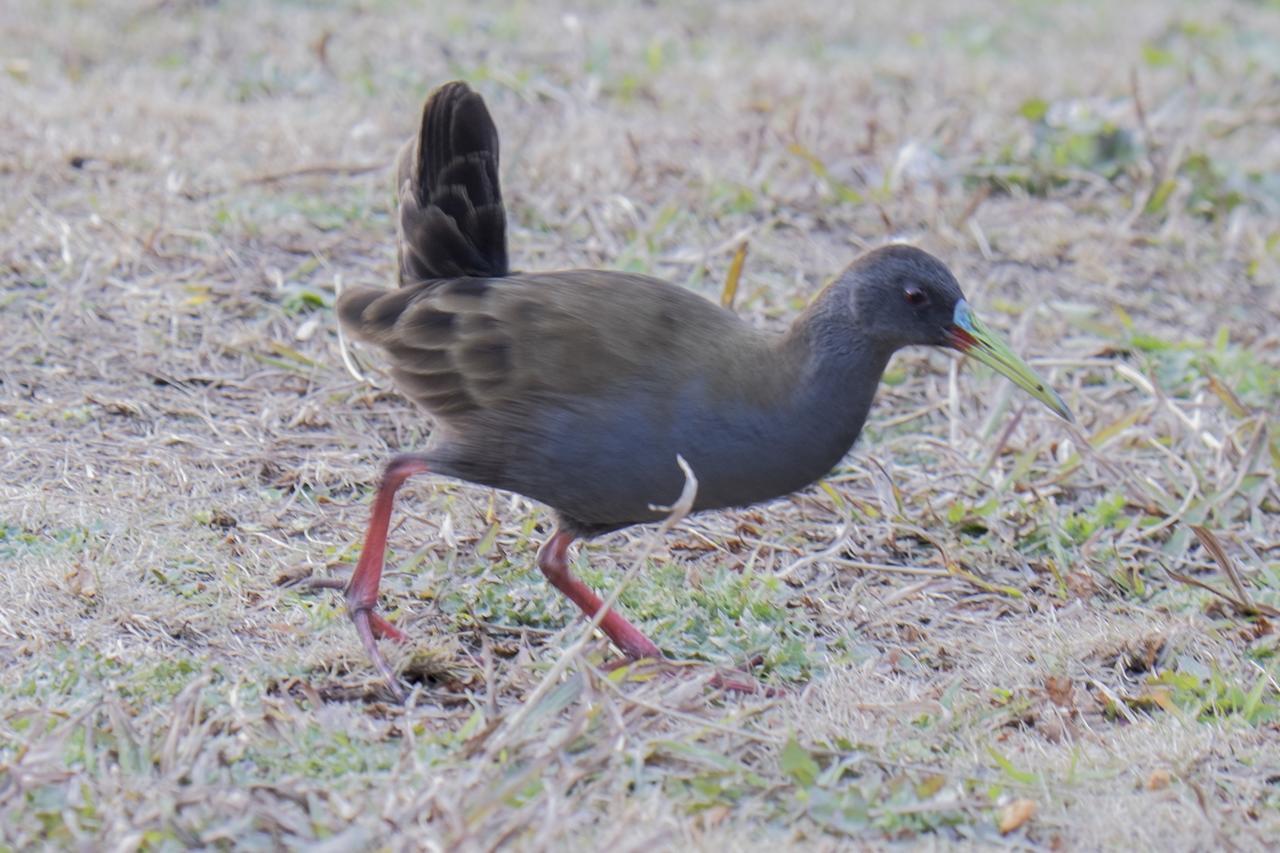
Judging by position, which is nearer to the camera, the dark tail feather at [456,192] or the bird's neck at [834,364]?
the bird's neck at [834,364]

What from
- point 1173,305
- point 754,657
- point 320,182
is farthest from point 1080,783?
point 320,182

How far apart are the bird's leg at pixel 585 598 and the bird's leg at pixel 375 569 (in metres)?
0.36

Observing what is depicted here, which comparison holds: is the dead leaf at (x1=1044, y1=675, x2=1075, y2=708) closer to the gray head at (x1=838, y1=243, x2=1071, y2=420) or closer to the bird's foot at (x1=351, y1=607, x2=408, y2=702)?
the gray head at (x1=838, y1=243, x2=1071, y2=420)

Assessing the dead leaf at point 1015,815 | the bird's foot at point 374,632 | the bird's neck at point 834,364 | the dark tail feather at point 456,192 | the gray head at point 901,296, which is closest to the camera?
the dead leaf at point 1015,815

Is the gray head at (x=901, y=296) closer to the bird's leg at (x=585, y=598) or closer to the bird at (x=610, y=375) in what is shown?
the bird at (x=610, y=375)

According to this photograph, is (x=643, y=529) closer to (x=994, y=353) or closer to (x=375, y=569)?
(x=375, y=569)

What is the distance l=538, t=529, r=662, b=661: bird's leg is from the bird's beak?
1.03 m

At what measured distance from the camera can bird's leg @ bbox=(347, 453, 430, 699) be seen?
385cm

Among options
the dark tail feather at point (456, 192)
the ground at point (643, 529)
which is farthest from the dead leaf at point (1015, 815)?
the dark tail feather at point (456, 192)

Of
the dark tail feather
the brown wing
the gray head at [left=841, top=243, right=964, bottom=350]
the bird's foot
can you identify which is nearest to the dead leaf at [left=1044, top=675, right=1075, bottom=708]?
the gray head at [left=841, top=243, right=964, bottom=350]

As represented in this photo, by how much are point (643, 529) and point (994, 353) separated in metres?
1.13

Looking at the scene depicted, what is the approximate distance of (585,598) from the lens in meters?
4.04

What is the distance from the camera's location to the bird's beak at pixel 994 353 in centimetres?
404

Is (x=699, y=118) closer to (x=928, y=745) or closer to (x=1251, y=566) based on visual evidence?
(x=1251, y=566)
